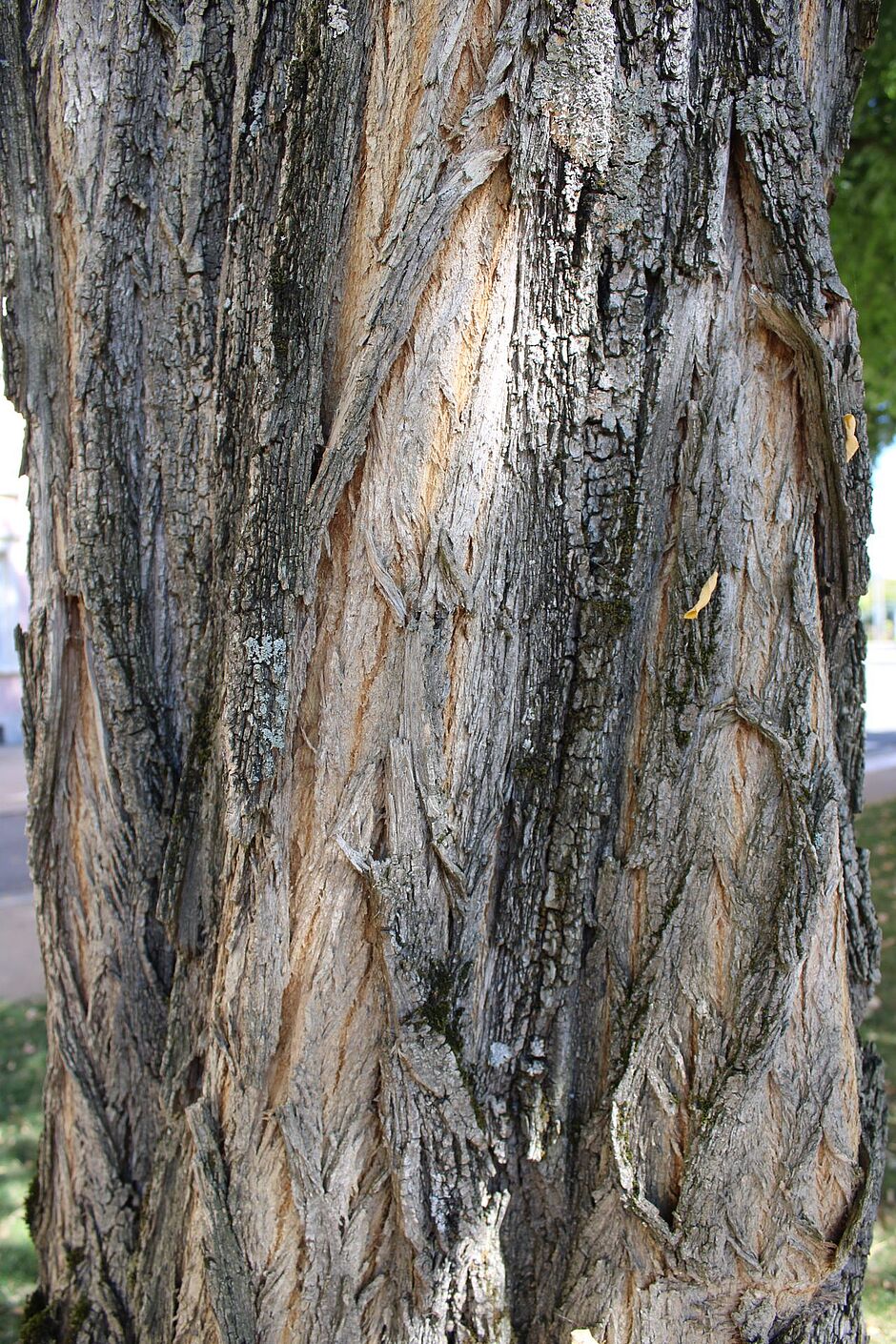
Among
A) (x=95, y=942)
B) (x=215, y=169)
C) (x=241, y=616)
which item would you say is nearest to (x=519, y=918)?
(x=241, y=616)

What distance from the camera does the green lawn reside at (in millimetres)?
3084

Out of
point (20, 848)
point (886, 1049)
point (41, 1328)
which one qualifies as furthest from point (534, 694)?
point (20, 848)

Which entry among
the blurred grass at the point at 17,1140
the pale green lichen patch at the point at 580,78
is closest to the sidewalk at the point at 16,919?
the blurred grass at the point at 17,1140

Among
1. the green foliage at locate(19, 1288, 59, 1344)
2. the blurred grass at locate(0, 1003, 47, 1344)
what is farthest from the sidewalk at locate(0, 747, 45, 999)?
the green foliage at locate(19, 1288, 59, 1344)

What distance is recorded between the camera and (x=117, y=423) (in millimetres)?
1884

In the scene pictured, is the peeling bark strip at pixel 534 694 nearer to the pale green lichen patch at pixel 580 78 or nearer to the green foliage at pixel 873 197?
the pale green lichen patch at pixel 580 78

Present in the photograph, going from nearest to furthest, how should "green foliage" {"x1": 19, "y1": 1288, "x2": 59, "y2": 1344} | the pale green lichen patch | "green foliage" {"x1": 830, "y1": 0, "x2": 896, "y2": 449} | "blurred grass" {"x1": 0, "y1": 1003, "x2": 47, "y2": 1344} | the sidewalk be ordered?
the pale green lichen patch → "green foliage" {"x1": 19, "y1": 1288, "x2": 59, "y2": 1344} → "blurred grass" {"x1": 0, "y1": 1003, "x2": 47, "y2": 1344} → the sidewalk → "green foliage" {"x1": 830, "y1": 0, "x2": 896, "y2": 449}

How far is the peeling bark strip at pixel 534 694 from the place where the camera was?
158 centimetres

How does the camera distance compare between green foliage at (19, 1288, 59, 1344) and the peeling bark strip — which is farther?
green foliage at (19, 1288, 59, 1344)

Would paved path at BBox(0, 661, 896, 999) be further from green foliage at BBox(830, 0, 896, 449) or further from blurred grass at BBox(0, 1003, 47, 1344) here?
green foliage at BBox(830, 0, 896, 449)

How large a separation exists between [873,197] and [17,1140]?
312 inches

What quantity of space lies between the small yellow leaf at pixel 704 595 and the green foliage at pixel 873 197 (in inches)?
225

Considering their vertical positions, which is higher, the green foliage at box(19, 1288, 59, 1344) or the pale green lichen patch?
the pale green lichen patch

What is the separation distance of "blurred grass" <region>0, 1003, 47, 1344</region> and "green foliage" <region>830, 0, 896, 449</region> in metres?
6.44
